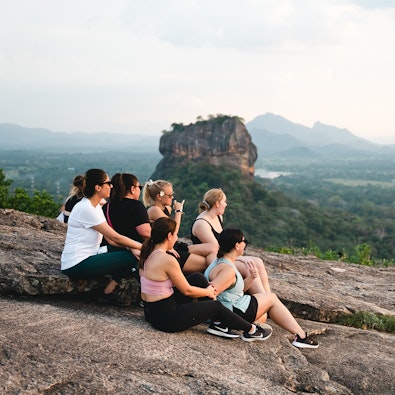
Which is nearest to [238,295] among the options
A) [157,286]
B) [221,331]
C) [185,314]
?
[221,331]

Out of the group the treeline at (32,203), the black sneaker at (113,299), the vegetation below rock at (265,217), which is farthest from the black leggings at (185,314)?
the vegetation below rock at (265,217)

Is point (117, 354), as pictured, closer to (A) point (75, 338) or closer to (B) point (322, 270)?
(A) point (75, 338)

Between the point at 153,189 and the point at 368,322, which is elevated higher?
the point at 153,189

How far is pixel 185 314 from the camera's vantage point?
14.4 feet

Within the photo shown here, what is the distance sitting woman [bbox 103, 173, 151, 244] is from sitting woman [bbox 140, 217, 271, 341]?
0.84m

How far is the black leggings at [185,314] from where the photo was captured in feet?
14.3

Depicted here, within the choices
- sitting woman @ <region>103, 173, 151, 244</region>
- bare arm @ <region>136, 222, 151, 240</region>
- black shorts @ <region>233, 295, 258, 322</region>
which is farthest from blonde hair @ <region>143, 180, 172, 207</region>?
black shorts @ <region>233, 295, 258, 322</region>

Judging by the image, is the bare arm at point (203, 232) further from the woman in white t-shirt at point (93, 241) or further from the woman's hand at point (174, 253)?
the woman in white t-shirt at point (93, 241)

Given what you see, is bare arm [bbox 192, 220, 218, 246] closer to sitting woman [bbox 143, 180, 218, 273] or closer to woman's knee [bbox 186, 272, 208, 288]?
sitting woman [bbox 143, 180, 218, 273]

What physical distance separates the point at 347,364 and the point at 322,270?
5.37 meters

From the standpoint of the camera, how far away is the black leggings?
4.36m

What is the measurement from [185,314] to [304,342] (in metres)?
1.39

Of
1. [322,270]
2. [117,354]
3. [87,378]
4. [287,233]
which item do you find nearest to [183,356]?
[117,354]

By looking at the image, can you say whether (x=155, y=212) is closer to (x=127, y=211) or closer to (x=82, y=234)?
(x=127, y=211)
